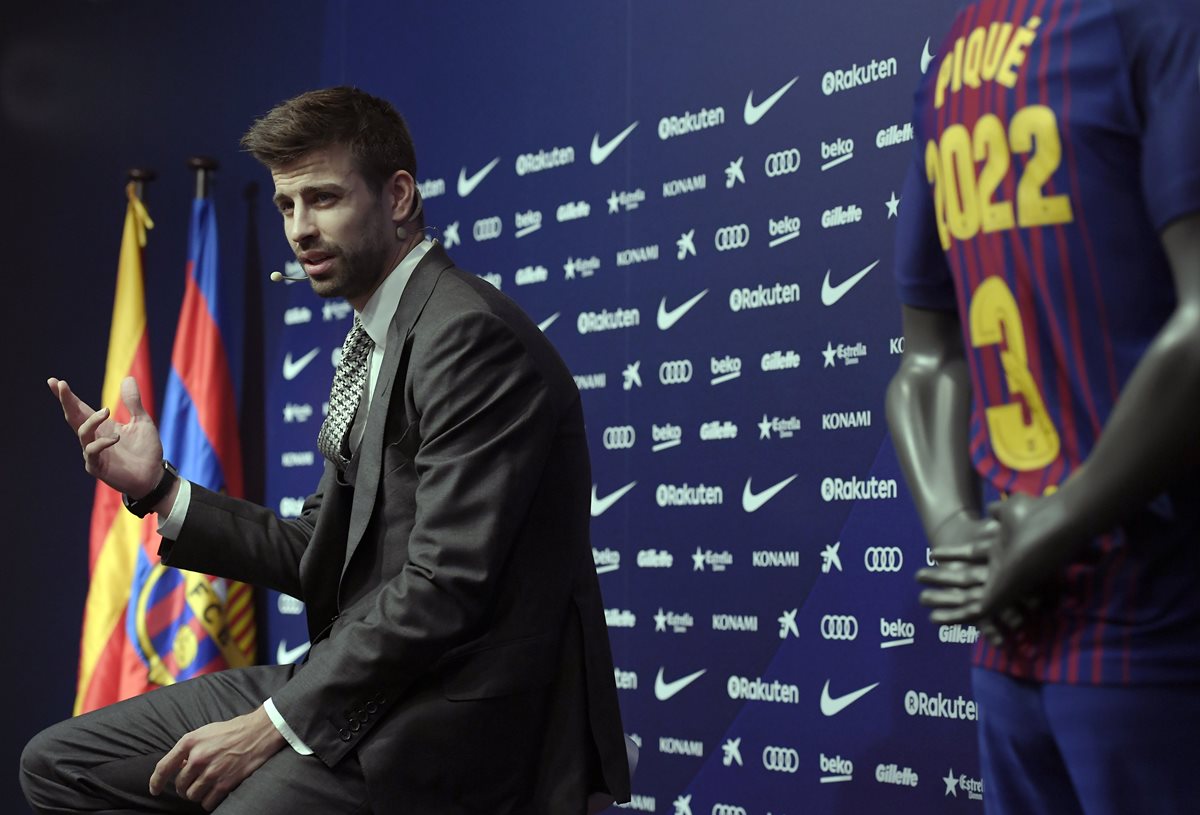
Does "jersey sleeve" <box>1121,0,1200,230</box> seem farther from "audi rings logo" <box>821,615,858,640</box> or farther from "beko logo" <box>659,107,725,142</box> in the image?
"beko logo" <box>659,107,725,142</box>

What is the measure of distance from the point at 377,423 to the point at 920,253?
3.15 feet

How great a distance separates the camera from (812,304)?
3.05 meters

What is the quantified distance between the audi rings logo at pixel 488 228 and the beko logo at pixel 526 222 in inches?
2.4

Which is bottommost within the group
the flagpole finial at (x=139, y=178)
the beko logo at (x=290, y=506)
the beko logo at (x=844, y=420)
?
the beko logo at (x=290, y=506)

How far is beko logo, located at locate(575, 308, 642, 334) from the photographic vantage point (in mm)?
3432

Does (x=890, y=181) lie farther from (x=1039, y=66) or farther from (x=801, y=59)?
(x=1039, y=66)

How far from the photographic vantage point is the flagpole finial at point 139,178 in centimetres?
452

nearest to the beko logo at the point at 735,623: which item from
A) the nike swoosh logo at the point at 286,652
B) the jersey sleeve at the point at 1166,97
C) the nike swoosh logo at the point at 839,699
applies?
the nike swoosh logo at the point at 839,699

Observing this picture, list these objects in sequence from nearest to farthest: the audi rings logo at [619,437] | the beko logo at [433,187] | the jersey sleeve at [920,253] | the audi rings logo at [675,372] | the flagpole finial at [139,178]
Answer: the jersey sleeve at [920,253]
the audi rings logo at [675,372]
the audi rings logo at [619,437]
the beko logo at [433,187]
the flagpole finial at [139,178]

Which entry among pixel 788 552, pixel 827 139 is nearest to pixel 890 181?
pixel 827 139

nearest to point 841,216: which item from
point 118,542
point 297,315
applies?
point 297,315

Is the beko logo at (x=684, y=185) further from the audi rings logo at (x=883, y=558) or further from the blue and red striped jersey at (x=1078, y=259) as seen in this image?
the blue and red striped jersey at (x=1078, y=259)

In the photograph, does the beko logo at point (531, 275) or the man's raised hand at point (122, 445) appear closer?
the man's raised hand at point (122, 445)

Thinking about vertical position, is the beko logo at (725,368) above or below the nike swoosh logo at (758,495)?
above
